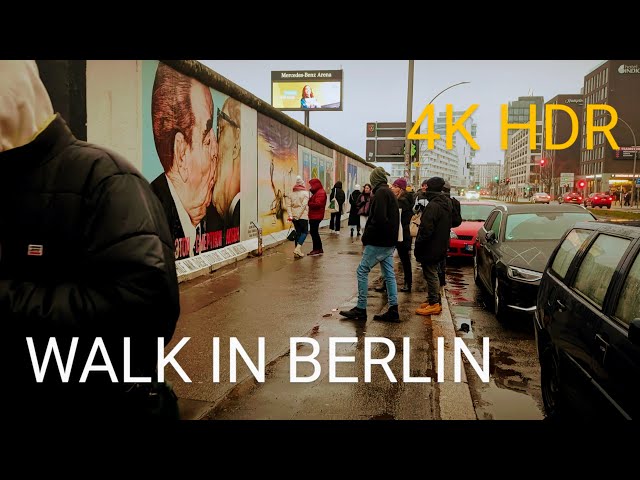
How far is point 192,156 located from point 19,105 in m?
8.32

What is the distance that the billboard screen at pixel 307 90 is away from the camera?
40.3 meters

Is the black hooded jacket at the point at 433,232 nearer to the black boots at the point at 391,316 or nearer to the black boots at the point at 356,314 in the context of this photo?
the black boots at the point at 391,316

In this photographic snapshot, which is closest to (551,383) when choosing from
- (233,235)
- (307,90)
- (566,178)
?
(233,235)

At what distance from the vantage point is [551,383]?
158 inches

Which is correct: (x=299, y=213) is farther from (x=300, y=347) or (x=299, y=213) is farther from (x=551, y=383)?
(x=551, y=383)

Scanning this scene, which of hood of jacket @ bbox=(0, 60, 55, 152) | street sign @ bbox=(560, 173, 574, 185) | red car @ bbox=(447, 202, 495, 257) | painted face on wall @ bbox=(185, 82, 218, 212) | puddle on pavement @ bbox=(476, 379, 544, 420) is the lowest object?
puddle on pavement @ bbox=(476, 379, 544, 420)

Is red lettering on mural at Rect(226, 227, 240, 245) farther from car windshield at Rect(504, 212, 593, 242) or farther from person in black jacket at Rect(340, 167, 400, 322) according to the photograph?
car windshield at Rect(504, 212, 593, 242)

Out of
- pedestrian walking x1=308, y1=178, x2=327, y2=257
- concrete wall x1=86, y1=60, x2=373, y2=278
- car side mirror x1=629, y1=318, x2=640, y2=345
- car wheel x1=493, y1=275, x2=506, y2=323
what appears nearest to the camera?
car side mirror x1=629, y1=318, x2=640, y2=345

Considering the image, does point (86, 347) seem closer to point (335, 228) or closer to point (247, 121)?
point (247, 121)

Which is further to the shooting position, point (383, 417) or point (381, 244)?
point (381, 244)

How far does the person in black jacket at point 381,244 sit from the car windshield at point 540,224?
7.70 ft

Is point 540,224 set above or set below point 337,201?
below

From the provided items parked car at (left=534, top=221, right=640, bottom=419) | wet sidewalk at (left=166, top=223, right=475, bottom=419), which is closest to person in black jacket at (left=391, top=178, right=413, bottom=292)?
wet sidewalk at (left=166, top=223, right=475, bottom=419)

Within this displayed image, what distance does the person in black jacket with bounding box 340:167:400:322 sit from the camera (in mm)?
6762
